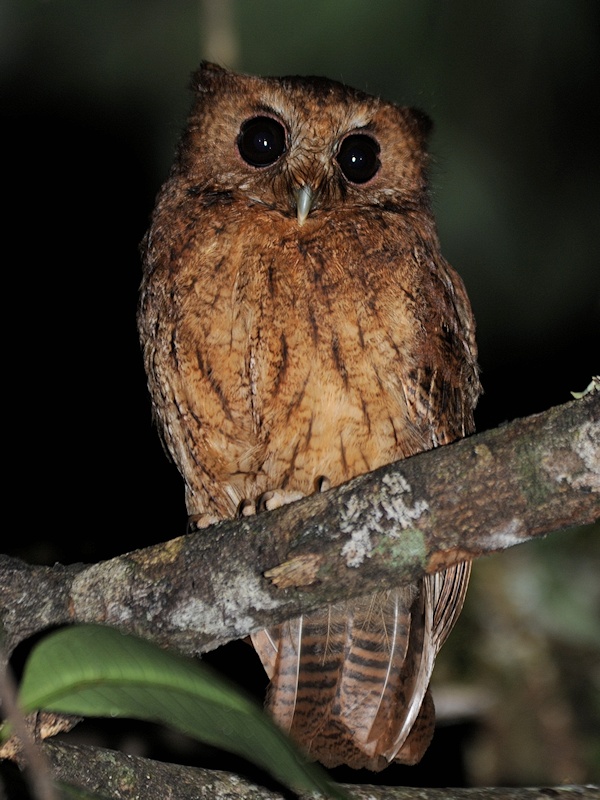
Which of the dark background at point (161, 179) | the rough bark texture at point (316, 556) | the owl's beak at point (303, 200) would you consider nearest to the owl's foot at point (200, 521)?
the rough bark texture at point (316, 556)

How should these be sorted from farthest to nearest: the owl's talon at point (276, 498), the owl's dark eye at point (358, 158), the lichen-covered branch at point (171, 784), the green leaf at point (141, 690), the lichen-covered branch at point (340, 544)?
the owl's dark eye at point (358, 158)
the owl's talon at point (276, 498)
the lichen-covered branch at point (171, 784)
the lichen-covered branch at point (340, 544)
the green leaf at point (141, 690)

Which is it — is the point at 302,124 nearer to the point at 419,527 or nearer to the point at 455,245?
the point at 419,527

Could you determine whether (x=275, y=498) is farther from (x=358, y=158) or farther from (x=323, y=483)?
(x=358, y=158)

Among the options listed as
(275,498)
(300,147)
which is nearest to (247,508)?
→ (275,498)

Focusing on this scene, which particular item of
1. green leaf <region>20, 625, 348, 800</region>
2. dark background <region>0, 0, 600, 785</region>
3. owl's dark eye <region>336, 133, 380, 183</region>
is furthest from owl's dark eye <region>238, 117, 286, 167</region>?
green leaf <region>20, 625, 348, 800</region>

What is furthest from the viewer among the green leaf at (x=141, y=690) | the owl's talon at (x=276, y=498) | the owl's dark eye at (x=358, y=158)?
the owl's dark eye at (x=358, y=158)

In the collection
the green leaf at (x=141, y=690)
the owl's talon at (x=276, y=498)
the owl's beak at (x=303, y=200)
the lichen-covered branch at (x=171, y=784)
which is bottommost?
the lichen-covered branch at (x=171, y=784)

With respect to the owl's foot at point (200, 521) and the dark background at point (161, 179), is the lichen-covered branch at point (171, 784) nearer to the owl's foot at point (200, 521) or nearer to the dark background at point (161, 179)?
the owl's foot at point (200, 521)
